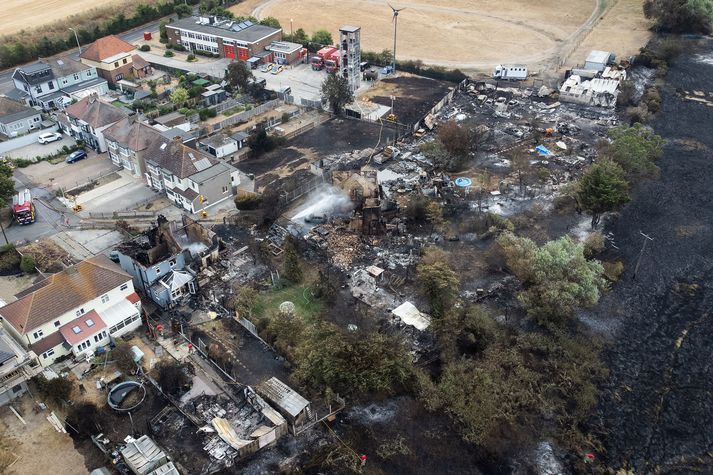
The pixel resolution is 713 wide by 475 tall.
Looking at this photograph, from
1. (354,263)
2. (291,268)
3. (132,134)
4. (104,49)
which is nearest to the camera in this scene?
(291,268)

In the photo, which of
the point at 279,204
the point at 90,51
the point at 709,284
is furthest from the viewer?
the point at 90,51

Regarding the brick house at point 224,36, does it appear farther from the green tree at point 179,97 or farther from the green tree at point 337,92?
the green tree at point 337,92

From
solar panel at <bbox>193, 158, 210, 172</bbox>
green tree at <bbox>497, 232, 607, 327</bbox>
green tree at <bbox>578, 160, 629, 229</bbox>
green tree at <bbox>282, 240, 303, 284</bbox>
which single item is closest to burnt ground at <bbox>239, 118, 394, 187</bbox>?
solar panel at <bbox>193, 158, 210, 172</bbox>

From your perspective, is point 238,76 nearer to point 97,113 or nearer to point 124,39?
point 97,113

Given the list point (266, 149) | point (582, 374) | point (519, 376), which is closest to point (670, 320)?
point (582, 374)

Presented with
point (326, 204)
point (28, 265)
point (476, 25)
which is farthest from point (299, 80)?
point (28, 265)

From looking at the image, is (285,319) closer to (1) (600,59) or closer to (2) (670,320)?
(2) (670,320)

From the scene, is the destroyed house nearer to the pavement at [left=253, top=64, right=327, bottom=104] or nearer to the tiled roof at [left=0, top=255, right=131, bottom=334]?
the tiled roof at [left=0, top=255, right=131, bottom=334]

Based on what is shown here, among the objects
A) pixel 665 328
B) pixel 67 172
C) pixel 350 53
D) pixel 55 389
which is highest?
pixel 350 53
